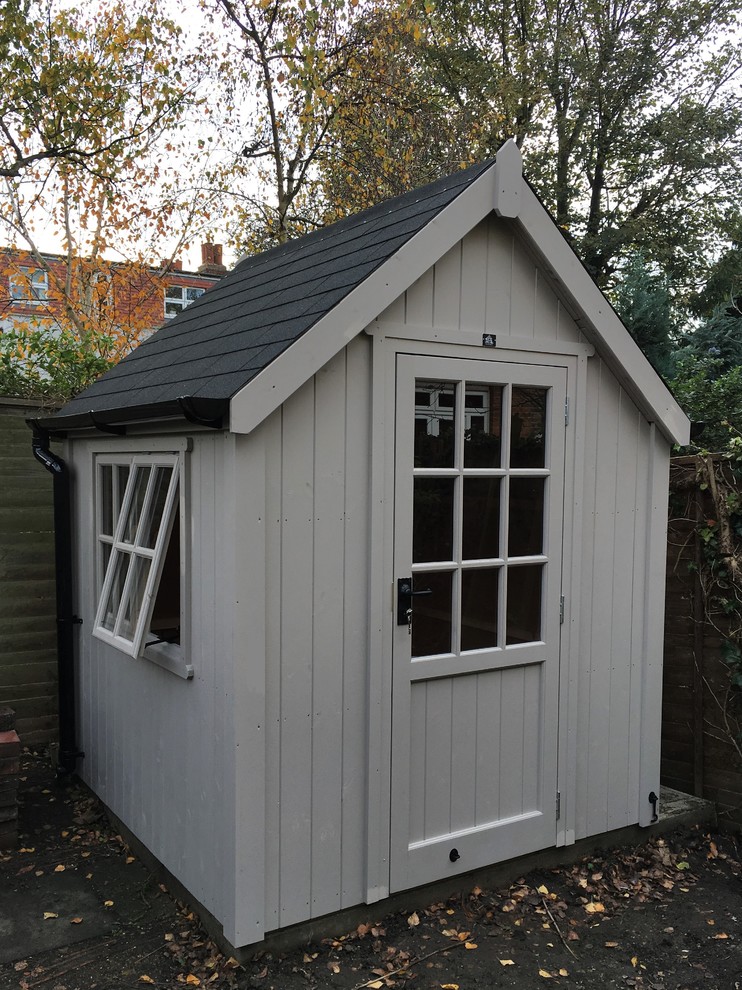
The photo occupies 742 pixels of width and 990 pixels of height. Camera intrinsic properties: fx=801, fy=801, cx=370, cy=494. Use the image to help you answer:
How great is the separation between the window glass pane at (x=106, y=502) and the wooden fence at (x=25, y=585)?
3.48 ft

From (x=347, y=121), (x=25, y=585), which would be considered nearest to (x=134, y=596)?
(x=25, y=585)

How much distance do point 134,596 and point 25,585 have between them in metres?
1.80

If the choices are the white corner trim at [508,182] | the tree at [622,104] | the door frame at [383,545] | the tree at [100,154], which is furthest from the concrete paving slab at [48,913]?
the tree at [622,104]

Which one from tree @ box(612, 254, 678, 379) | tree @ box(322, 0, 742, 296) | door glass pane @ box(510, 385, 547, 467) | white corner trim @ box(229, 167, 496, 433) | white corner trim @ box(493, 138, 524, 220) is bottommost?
door glass pane @ box(510, 385, 547, 467)

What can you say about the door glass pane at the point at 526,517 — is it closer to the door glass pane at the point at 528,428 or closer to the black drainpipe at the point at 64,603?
the door glass pane at the point at 528,428

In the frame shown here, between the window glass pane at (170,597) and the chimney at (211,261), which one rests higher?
the chimney at (211,261)

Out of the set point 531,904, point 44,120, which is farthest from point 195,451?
point 44,120

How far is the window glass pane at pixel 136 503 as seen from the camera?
12.9ft

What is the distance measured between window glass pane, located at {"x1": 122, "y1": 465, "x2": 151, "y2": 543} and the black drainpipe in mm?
1007

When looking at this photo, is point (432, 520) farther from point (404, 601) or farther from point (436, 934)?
point (436, 934)

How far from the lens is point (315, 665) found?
3258 millimetres

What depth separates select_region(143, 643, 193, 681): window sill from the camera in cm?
341

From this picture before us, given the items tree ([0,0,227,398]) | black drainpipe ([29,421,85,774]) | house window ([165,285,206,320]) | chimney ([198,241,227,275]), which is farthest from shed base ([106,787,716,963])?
house window ([165,285,206,320])

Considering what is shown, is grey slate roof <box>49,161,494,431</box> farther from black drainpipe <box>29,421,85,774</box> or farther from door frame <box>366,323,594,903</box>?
door frame <box>366,323,594,903</box>
